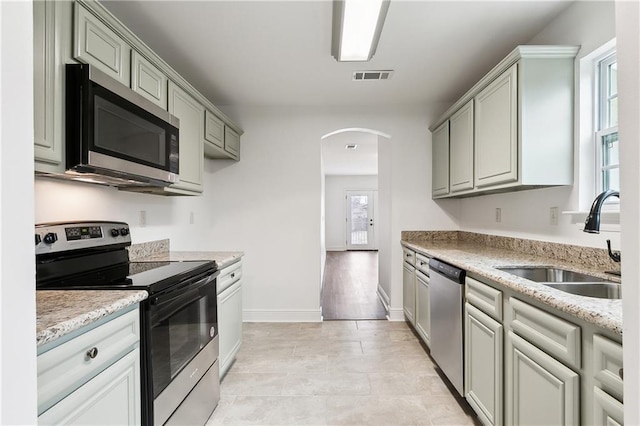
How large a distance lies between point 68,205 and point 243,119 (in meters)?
2.25

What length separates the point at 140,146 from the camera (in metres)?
1.70

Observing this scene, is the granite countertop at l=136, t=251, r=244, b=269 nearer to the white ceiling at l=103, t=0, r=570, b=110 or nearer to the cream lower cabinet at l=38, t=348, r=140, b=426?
the cream lower cabinet at l=38, t=348, r=140, b=426

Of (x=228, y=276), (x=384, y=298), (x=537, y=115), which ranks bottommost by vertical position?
(x=384, y=298)

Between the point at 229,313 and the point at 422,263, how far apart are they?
66.0 inches

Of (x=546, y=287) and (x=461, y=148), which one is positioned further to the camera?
(x=461, y=148)

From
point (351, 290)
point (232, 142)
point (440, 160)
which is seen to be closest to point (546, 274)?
point (440, 160)

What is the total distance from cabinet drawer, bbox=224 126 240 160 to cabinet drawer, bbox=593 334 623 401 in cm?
302

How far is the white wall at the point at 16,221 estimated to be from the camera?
48 centimetres

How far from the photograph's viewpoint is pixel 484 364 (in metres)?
1.72

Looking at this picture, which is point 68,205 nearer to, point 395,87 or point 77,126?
point 77,126

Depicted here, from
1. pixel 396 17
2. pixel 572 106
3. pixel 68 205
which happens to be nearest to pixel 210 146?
pixel 68 205

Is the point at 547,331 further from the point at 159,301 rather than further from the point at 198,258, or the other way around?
the point at 198,258

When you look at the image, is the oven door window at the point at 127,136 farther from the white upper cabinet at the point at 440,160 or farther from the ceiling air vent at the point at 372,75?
the white upper cabinet at the point at 440,160

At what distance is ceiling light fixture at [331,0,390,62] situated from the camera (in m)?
1.71
